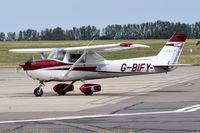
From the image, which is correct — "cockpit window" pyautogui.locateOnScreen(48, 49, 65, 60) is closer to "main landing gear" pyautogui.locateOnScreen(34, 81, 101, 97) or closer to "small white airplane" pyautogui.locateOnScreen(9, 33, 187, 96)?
"small white airplane" pyautogui.locateOnScreen(9, 33, 187, 96)

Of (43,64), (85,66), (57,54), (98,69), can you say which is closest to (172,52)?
(98,69)

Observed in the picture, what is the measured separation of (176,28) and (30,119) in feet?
485

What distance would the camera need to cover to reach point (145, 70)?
2348cm

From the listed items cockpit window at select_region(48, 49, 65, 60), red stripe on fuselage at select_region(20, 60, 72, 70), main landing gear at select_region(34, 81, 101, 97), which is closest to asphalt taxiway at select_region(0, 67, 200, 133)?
main landing gear at select_region(34, 81, 101, 97)

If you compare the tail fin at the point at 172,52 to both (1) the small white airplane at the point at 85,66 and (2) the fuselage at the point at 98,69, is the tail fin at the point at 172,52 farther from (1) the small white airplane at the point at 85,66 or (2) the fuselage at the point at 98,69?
(2) the fuselage at the point at 98,69

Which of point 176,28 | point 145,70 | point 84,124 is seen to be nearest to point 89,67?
point 145,70

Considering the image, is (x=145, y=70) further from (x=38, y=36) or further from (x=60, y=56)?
(x=38, y=36)

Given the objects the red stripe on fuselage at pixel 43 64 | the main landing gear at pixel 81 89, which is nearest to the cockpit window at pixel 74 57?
the red stripe on fuselage at pixel 43 64

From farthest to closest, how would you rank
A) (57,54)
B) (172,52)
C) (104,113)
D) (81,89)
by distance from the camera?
(172,52), (57,54), (81,89), (104,113)

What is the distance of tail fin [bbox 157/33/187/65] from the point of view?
78.7 feet

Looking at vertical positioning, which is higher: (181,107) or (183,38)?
(183,38)

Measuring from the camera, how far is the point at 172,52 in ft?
79.2

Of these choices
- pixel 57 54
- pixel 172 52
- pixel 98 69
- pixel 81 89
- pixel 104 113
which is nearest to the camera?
pixel 104 113

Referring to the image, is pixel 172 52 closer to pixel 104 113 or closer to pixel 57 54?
pixel 57 54
